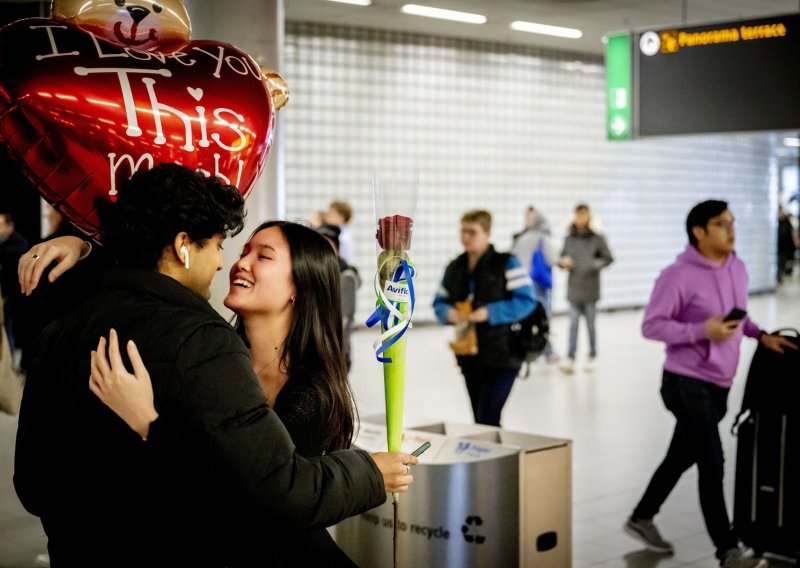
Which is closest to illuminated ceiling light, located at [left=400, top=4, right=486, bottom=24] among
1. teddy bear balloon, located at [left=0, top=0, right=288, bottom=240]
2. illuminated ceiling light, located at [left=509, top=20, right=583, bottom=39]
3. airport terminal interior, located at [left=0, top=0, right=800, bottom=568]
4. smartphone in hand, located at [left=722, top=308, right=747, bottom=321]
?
airport terminal interior, located at [left=0, top=0, right=800, bottom=568]

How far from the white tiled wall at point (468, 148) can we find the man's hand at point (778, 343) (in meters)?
7.18

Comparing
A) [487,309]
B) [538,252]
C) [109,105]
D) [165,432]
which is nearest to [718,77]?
[487,309]

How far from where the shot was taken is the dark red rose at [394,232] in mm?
1880

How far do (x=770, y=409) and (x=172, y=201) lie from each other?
3.02m

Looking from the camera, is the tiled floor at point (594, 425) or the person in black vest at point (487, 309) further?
the person in black vest at point (487, 309)

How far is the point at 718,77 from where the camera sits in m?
5.37

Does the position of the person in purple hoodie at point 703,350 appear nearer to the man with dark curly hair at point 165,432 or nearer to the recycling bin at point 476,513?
the recycling bin at point 476,513

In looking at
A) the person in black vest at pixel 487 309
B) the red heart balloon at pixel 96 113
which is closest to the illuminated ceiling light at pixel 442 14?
the person in black vest at pixel 487 309

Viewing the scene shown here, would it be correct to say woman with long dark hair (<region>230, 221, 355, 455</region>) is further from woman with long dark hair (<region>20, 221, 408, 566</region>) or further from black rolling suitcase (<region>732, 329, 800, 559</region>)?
black rolling suitcase (<region>732, 329, 800, 559</region>)

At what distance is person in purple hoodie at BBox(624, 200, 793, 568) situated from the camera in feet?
12.5

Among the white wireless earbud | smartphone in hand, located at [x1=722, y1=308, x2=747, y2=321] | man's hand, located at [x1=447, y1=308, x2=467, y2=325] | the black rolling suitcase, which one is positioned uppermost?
the white wireless earbud

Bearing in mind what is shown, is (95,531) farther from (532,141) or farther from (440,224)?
(532,141)

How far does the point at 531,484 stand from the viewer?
308 cm

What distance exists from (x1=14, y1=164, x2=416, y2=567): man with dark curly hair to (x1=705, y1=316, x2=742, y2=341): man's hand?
8.09ft
